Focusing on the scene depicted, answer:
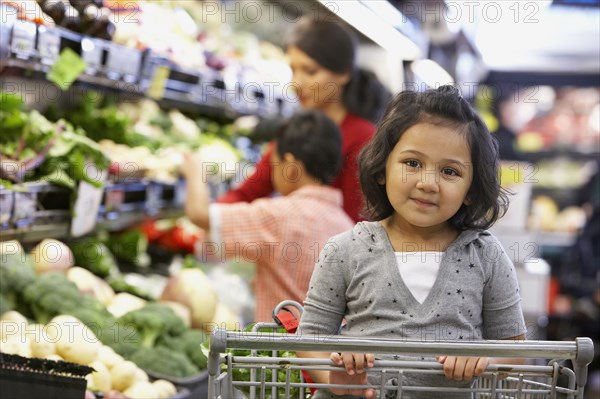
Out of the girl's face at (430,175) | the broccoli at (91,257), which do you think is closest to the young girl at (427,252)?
Answer: the girl's face at (430,175)

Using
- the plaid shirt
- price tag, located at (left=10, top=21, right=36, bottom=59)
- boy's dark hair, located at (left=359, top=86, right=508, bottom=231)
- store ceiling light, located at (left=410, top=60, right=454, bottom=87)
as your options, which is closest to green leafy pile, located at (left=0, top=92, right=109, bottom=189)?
price tag, located at (left=10, top=21, right=36, bottom=59)

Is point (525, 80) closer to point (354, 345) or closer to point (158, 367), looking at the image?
point (158, 367)

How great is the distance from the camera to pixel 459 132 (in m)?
1.85

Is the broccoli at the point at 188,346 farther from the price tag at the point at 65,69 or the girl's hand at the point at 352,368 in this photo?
the girl's hand at the point at 352,368

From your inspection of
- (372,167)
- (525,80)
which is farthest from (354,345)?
(525,80)

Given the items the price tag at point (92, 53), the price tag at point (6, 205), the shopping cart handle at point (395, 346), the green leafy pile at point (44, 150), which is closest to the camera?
the shopping cart handle at point (395, 346)

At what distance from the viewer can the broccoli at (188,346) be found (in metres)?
3.21

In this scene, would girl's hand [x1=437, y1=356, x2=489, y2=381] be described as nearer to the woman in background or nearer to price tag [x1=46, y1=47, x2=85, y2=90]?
price tag [x1=46, y1=47, x2=85, y2=90]

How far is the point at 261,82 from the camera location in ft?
16.7

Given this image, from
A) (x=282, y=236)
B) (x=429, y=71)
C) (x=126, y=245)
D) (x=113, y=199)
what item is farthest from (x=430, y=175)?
(x=429, y=71)

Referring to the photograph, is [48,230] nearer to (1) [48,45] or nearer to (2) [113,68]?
(1) [48,45]

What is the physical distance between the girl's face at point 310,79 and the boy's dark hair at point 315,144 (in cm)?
34

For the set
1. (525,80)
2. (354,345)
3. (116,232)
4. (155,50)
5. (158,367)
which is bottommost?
(158,367)

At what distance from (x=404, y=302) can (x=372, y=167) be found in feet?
1.00
